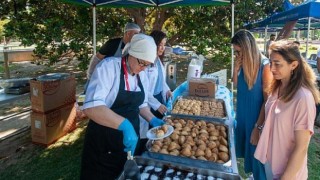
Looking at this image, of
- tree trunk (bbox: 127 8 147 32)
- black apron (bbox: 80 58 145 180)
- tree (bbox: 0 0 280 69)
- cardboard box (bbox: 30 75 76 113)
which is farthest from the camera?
tree trunk (bbox: 127 8 147 32)

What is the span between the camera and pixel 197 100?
283 cm

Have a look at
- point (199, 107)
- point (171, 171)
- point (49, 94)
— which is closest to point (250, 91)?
point (199, 107)

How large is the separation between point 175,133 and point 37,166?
2017 mm

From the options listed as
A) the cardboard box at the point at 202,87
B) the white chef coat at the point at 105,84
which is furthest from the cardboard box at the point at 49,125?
the white chef coat at the point at 105,84

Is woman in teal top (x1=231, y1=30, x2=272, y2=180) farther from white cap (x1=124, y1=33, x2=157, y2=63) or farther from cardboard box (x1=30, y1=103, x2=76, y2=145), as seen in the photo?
cardboard box (x1=30, y1=103, x2=76, y2=145)

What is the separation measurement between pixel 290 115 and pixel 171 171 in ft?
2.39

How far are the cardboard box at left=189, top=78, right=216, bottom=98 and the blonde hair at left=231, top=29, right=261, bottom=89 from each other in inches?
32.6

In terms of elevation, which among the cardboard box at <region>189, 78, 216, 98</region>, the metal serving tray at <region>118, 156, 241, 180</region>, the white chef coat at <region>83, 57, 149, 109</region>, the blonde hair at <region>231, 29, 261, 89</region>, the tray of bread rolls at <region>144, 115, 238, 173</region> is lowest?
the metal serving tray at <region>118, 156, 241, 180</region>

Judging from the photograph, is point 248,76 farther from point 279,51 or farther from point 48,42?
point 48,42

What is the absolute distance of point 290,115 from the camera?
144cm

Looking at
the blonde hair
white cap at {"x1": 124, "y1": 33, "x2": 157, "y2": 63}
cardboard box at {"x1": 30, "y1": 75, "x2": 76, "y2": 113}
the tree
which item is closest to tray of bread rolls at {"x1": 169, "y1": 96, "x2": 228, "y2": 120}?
the blonde hair

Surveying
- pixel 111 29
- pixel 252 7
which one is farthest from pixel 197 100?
pixel 252 7

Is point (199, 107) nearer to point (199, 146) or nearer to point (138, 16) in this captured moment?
point (199, 146)

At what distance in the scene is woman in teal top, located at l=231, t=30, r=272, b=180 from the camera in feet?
6.72
